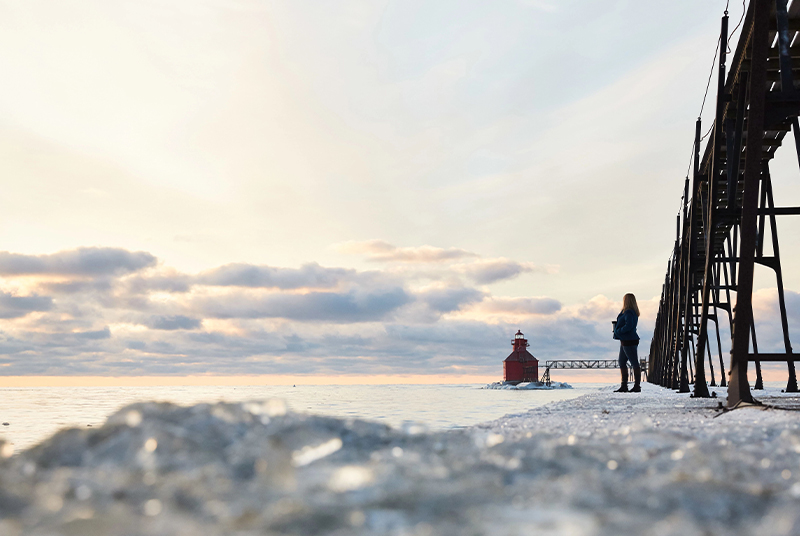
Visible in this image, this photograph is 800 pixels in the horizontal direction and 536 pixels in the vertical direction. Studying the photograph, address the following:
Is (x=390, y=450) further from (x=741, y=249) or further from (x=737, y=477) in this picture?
(x=741, y=249)

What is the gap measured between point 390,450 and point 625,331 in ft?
40.1

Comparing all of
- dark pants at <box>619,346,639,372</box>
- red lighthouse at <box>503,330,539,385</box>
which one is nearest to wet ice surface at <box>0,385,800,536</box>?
dark pants at <box>619,346,639,372</box>

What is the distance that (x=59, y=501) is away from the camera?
1549 millimetres

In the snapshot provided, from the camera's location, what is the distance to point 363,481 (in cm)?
164

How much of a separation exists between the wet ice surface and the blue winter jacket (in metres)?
11.1

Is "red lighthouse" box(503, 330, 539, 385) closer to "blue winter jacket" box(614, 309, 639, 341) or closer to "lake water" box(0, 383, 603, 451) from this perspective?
"lake water" box(0, 383, 603, 451)

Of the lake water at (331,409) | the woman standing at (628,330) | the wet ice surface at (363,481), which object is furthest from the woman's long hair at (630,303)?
the wet ice surface at (363,481)

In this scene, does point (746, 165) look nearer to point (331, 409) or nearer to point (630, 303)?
point (630, 303)

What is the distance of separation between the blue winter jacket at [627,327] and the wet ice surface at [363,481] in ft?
36.3

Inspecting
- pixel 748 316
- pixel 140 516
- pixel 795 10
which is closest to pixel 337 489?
pixel 140 516

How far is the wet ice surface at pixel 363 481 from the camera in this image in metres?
1.32

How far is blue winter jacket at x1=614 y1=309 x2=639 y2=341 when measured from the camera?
1313cm

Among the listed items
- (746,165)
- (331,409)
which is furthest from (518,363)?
(746,165)

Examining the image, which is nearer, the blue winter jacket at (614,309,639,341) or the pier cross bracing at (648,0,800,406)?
the pier cross bracing at (648,0,800,406)
